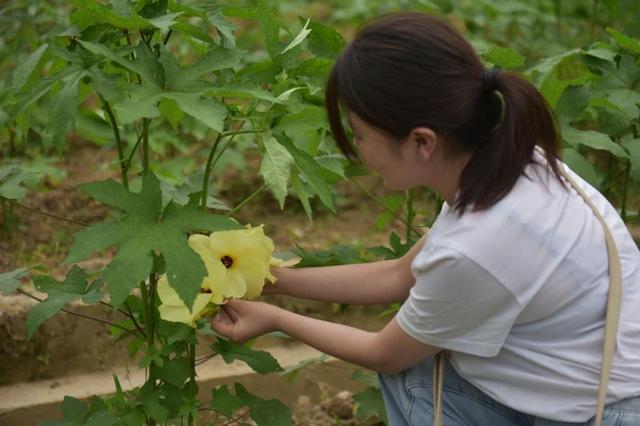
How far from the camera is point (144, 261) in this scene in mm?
1792

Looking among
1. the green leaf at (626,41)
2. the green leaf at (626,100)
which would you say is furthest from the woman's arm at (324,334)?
the green leaf at (626,41)

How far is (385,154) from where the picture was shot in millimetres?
1905

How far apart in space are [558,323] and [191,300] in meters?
0.60

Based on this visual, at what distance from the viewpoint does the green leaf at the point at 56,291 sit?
2043 millimetres

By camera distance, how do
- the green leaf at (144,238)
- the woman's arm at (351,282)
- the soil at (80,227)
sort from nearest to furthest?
the green leaf at (144,238), the woman's arm at (351,282), the soil at (80,227)

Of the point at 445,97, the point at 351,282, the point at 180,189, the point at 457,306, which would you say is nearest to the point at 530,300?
the point at 457,306

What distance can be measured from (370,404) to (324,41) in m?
0.76

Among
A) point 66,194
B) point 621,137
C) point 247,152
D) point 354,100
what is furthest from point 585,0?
point 354,100

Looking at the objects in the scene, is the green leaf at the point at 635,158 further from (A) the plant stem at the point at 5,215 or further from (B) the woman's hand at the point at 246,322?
(A) the plant stem at the point at 5,215

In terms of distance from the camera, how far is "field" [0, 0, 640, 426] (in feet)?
6.17

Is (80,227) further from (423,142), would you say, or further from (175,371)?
(423,142)

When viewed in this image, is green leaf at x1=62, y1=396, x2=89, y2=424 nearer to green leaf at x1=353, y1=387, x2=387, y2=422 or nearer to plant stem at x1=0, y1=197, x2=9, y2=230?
green leaf at x1=353, y1=387, x2=387, y2=422

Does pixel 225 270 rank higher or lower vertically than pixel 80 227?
higher

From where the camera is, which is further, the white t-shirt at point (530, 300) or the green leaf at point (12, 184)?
the green leaf at point (12, 184)
